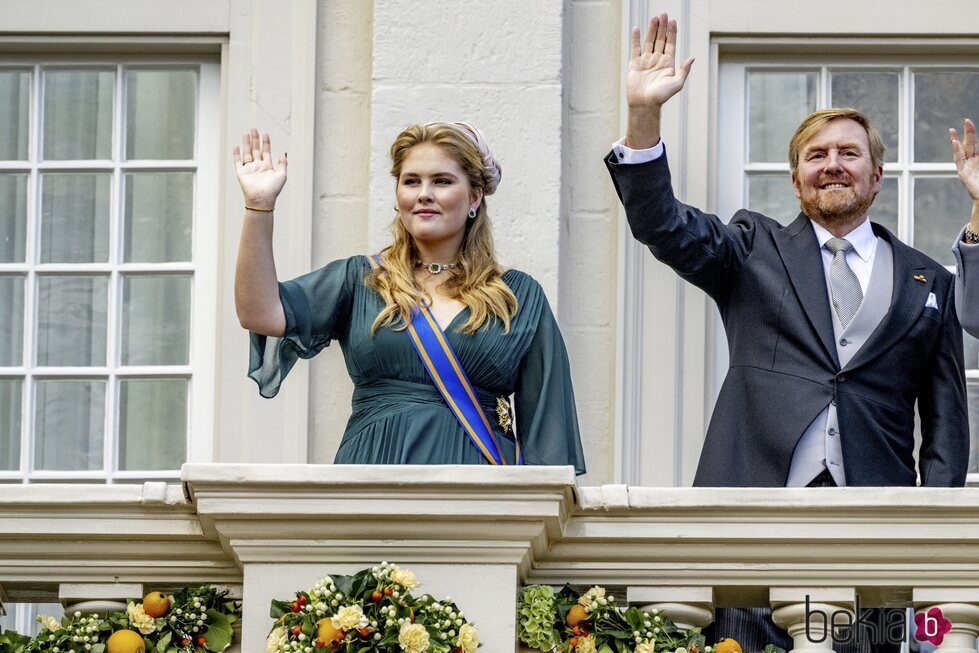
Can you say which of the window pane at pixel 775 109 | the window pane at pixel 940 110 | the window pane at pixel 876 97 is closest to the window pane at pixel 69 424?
the window pane at pixel 775 109

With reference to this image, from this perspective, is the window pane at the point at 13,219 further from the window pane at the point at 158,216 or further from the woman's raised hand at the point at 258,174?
the woman's raised hand at the point at 258,174

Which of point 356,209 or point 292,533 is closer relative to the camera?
point 292,533

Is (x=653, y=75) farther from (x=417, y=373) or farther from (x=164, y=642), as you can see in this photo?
(x=164, y=642)

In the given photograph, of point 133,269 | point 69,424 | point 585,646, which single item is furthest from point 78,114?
point 585,646

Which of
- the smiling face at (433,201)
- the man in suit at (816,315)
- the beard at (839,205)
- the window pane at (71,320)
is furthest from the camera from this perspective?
the window pane at (71,320)

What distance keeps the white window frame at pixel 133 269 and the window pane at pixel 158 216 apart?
0.03 metres

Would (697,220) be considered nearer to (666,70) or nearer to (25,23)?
(666,70)

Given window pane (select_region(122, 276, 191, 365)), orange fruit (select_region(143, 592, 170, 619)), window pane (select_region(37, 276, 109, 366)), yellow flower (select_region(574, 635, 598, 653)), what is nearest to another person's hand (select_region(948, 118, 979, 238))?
yellow flower (select_region(574, 635, 598, 653))

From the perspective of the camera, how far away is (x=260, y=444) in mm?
7277

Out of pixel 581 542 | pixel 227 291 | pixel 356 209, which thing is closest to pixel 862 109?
pixel 356 209

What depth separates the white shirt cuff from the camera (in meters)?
5.75

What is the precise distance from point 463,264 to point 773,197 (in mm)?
2404

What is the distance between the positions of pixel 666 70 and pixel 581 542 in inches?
55.5

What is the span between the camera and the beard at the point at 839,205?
597 cm
